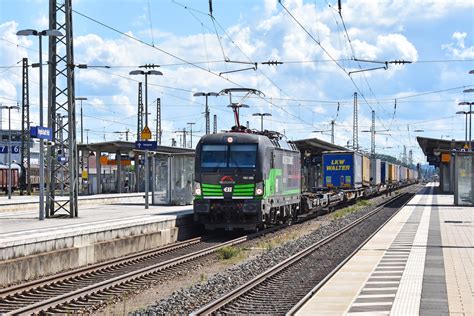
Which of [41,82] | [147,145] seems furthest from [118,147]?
[147,145]

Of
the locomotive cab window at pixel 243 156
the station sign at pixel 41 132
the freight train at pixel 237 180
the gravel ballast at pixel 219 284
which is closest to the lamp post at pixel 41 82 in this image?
the station sign at pixel 41 132

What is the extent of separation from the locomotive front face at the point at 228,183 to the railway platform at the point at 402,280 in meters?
4.17

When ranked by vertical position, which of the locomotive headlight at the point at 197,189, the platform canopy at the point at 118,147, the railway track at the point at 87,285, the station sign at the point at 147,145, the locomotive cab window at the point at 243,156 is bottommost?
the railway track at the point at 87,285

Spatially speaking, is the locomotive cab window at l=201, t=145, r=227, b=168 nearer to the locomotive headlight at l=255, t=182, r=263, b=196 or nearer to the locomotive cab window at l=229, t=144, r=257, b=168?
the locomotive cab window at l=229, t=144, r=257, b=168

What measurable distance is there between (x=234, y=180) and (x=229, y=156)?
0.86 metres

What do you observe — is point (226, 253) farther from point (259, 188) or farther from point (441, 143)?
point (441, 143)

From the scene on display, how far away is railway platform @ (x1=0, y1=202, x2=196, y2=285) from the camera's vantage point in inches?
535

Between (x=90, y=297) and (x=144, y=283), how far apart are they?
1.82m

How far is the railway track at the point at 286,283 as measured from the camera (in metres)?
10.4

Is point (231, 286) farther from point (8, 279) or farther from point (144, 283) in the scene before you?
point (8, 279)

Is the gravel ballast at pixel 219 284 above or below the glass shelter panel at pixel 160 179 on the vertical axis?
below

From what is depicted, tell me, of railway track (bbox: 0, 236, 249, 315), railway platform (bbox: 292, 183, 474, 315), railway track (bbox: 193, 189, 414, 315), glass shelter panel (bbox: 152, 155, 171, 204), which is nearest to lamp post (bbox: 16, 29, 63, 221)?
railway track (bbox: 0, 236, 249, 315)

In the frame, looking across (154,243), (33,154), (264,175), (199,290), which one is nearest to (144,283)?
(199,290)

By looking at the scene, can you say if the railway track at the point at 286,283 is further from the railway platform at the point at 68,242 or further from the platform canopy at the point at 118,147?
the platform canopy at the point at 118,147
